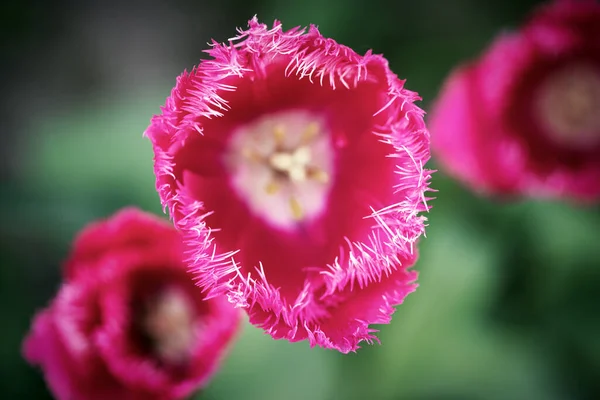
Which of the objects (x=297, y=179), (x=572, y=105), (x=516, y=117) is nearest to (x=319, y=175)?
(x=297, y=179)

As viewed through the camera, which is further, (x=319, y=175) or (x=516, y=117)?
(x=516, y=117)

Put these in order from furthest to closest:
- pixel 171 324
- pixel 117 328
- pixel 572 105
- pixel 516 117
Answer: pixel 572 105 → pixel 516 117 → pixel 171 324 → pixel 117 328

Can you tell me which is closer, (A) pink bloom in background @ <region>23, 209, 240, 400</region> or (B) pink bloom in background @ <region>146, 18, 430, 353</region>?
(B) pink bloom in background @ <region>146, 18, 430, 353</region>

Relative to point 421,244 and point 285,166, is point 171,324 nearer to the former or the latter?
point 285,166

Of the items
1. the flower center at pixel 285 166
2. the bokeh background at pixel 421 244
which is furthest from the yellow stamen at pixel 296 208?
the bokeh background at pixel 421 244

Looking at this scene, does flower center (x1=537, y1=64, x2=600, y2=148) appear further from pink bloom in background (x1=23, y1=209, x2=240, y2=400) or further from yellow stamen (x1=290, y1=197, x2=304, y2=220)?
pink bloom in background (x1=23, y1=209, x2=240, y2=400)

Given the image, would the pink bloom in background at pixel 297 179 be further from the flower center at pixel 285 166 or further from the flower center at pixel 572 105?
Result: the flower center at pixel 572 105

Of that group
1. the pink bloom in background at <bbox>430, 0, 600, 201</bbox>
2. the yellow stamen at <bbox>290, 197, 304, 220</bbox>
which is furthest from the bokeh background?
the yellow stamen at <bbox>290, 197, 304, 220</bbox>

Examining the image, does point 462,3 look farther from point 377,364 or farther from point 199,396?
point 199,396
